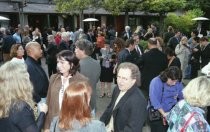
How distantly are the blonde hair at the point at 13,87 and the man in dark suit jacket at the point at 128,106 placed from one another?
A: 0.94 meters

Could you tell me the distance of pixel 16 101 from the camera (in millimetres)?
3961

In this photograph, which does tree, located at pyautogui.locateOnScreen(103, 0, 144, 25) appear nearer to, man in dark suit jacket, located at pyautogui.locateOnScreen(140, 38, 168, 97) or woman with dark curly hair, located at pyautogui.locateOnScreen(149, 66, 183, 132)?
man in dark suit jacket, located at pyautogui.locateOnScreen(140, 38, 168, 97)

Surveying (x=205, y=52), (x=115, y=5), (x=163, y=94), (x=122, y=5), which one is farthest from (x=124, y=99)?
(x=115, y=5)

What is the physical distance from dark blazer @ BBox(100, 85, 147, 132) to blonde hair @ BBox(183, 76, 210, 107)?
1.52 ft

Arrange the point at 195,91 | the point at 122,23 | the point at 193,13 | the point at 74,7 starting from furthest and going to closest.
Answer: the point at 122,23 → the point at 193,13 → the point at 74,7 → the point at 195,91

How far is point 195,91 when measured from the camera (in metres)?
4.27

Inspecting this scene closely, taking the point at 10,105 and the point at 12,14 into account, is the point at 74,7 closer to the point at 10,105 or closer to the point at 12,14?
the point at 12,14

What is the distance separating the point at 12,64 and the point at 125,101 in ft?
4.05

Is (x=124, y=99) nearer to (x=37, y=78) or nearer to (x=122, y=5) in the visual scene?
(x=37, y=78)

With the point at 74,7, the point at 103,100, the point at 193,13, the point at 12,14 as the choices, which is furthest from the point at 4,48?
the point at 193,13

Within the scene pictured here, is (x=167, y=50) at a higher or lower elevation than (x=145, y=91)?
higher

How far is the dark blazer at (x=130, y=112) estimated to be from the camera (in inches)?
167

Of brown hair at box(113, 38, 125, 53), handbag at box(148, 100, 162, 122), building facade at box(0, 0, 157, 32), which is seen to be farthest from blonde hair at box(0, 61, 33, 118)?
building facade at box(0, 0, 157, 32)

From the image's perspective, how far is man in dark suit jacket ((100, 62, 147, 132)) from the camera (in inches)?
167
